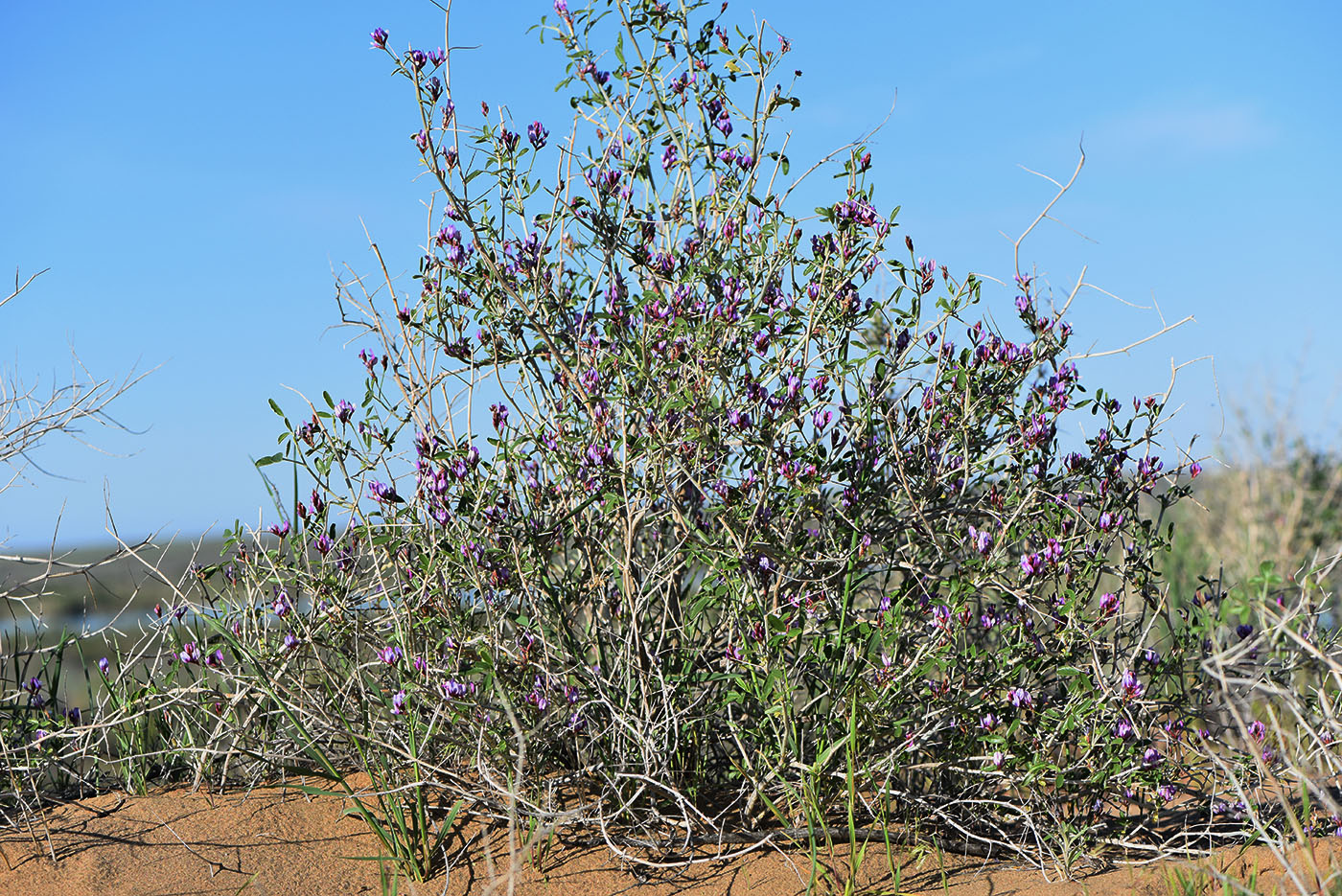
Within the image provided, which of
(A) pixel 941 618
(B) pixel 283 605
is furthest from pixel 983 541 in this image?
(B) pixel 283 605

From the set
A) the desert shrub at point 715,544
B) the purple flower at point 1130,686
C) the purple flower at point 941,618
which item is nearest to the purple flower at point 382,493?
the desert shrub at point 715,544

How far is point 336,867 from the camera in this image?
3213mm

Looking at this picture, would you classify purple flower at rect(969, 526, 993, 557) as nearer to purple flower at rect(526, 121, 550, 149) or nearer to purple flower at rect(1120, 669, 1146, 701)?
purple flower at rect(1120, 669, 1146, 701)

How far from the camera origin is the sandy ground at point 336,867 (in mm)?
3094

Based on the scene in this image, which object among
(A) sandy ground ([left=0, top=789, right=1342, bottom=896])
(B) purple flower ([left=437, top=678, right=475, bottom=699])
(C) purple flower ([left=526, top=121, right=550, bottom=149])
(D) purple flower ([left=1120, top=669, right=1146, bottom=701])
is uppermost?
(C) purple flower ([left=526, top=121, right=550, bottom=149])

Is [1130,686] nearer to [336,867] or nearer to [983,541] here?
[983,541]

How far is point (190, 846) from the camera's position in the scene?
3.30 meters

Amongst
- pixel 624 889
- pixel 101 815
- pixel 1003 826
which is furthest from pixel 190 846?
pixel 1003 826

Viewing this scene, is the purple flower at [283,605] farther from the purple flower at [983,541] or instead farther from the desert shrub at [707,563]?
the purple flower at [983,541]

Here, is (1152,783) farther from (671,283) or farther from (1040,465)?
(671,283)

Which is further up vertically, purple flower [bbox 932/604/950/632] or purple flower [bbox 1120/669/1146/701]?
purple flower [bbox 932/604/950/632]

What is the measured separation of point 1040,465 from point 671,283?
4.21ft

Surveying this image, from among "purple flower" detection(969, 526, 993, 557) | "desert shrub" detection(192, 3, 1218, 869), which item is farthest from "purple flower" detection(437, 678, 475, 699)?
"purple flower" detection(969, 526, 993, 557)

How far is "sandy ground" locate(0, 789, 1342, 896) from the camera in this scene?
3.09m
